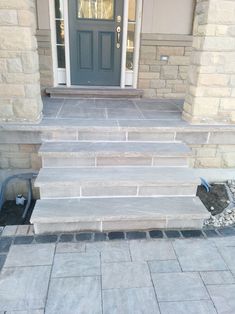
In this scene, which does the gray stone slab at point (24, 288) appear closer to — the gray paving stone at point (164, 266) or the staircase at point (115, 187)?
the staircase at point (115, 187)

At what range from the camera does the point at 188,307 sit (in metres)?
1.57

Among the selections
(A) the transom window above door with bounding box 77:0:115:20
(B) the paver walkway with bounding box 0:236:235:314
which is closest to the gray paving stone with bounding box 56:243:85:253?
(B) the paver walkway with bounding box 0:236:235:314

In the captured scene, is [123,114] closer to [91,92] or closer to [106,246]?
[91,92]

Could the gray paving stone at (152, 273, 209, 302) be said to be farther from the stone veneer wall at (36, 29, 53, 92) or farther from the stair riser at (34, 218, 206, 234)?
the stone veneer wall at (36, 29, 53, 92)

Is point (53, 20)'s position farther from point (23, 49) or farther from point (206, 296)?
point (206, 296)

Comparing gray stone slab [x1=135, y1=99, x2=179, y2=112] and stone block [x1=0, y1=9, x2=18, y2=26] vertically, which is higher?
stone block [x1=0, y1=9, x2=18, y2=26]

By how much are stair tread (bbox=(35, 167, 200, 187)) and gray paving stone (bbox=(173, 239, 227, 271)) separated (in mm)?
512

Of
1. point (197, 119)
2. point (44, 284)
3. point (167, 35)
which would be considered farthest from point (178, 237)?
point (167, 35)

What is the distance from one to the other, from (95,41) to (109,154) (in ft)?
7.35

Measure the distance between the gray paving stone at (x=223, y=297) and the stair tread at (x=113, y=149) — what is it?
118 centimetres

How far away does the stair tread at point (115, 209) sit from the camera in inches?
80.4

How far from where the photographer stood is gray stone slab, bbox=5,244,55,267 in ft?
6.01

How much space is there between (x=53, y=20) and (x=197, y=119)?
2513mm

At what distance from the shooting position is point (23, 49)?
238 centimetres
